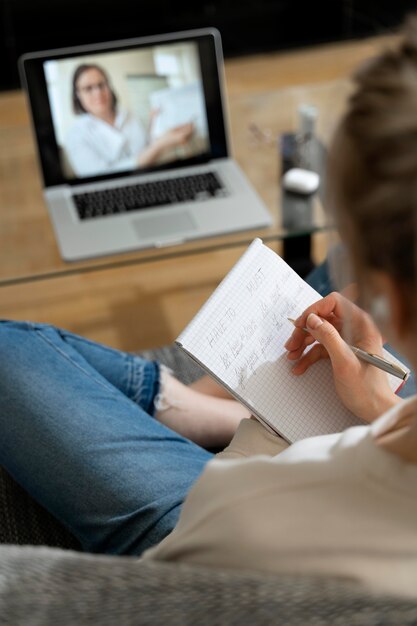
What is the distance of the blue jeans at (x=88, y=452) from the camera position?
105cm

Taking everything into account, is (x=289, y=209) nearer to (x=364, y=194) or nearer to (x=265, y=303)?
(x=265, y=303)

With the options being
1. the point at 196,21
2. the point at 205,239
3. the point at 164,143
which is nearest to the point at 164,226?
the point at 205,239

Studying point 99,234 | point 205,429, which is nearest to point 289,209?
point 99,234

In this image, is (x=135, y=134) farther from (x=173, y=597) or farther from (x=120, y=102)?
(x=173, y=597)

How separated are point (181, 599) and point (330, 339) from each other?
0.43 meters

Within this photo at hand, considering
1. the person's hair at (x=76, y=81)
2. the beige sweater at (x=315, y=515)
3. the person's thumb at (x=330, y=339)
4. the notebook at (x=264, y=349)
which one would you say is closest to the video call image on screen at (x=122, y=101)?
the person's hair at (x=76, y=81)

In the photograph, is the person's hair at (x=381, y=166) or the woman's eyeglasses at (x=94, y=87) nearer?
the person's hair at (x=381, y=166)

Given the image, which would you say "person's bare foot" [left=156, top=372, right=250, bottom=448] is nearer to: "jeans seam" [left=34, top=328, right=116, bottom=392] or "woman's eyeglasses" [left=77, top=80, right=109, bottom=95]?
"jeans seam" [left=34, top=328, right=116, bottom=392]

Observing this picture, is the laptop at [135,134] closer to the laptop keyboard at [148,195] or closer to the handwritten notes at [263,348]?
the laptop keyboard at [148,195]

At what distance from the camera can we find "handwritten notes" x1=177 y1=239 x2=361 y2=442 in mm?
1010

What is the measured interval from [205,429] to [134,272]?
3.78ft

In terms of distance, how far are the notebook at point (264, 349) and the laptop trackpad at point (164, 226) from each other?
0.64 meters

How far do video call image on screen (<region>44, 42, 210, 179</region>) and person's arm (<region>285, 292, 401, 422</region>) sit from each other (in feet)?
3.05

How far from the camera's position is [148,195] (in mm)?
1852
